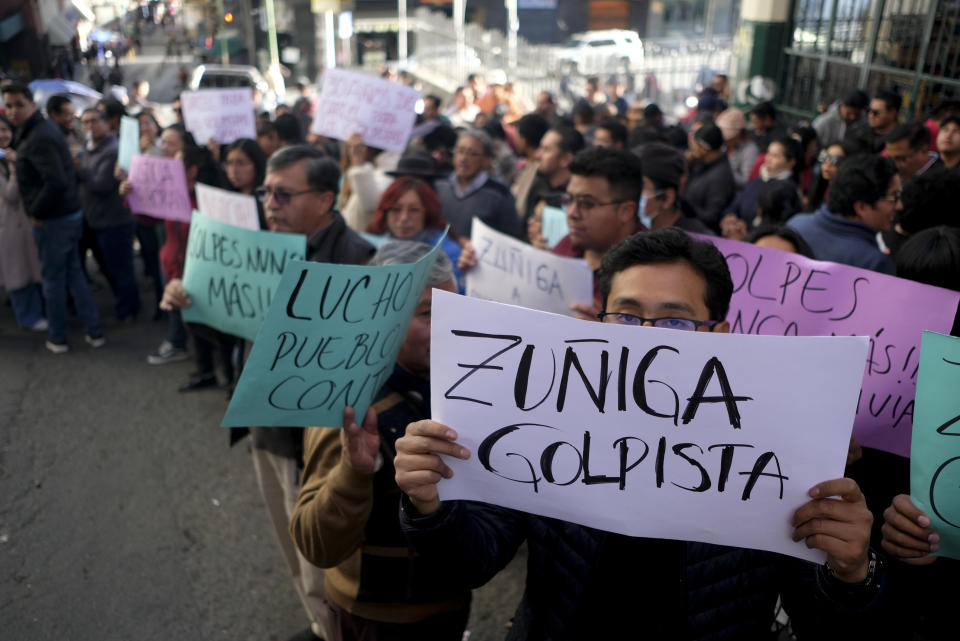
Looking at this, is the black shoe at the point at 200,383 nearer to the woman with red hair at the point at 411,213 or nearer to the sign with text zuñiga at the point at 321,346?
the woman with red hair at the point at 411,213

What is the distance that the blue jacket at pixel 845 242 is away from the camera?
11.8 ft

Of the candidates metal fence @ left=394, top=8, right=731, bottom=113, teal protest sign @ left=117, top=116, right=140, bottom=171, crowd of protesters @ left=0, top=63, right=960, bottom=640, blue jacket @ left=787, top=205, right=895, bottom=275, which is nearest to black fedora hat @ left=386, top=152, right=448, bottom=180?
crowd of protesters @ left=0, top=63, right=960, bottom=640

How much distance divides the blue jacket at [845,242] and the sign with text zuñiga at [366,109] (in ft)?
11.2

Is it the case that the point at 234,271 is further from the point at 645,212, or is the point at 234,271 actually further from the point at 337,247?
the point at 645,212

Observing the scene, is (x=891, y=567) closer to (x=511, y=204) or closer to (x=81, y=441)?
(x=511, y=204)

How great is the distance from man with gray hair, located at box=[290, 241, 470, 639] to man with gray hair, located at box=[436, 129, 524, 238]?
282 cm

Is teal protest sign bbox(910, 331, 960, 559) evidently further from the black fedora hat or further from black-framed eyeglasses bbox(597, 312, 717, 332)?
the black fedora hat

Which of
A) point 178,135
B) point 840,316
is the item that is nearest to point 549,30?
point 178,135

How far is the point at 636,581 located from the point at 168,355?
5806 millimetres

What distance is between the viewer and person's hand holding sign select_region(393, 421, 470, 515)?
1.56 metres

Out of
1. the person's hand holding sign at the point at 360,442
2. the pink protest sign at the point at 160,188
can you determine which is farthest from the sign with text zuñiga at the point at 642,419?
the pink protest sign at the point at 160,188

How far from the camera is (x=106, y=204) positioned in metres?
7.05

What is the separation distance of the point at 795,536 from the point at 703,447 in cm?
22

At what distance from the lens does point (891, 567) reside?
193cm
